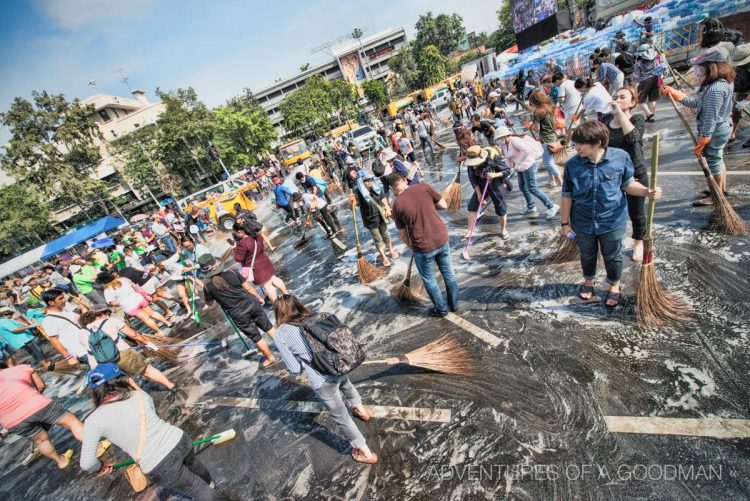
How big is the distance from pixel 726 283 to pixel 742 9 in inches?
558

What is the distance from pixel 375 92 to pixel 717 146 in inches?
2347

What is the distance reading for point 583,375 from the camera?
A: 9.58 ft

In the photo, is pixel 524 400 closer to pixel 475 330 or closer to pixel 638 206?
pixel 475 330

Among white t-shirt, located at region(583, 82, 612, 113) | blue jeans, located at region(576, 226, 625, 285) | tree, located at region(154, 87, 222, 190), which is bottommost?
blue jeans, located at region(576, 226, 625, 285)

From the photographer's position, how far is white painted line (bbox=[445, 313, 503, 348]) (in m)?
3.68

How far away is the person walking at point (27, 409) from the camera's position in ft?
12.6

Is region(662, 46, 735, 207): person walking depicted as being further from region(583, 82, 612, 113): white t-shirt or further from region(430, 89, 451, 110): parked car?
region(430, 89, 451, 110): parked car

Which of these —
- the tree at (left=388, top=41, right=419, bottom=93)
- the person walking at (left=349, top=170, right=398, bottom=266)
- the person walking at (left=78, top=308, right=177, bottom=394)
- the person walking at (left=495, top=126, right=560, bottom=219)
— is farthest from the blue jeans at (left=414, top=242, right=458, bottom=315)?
the tree at (left=388, top=41, right=419, bottom=93)

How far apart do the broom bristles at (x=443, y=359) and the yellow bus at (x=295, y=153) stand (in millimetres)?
25053

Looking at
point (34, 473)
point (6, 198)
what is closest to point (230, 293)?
point (34, 473)

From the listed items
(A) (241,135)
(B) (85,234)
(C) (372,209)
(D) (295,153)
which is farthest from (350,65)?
(C) (372,209)

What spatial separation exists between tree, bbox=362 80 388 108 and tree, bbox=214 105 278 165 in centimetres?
2384

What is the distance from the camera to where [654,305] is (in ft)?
10.5

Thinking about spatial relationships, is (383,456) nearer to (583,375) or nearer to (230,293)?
(583,375)
